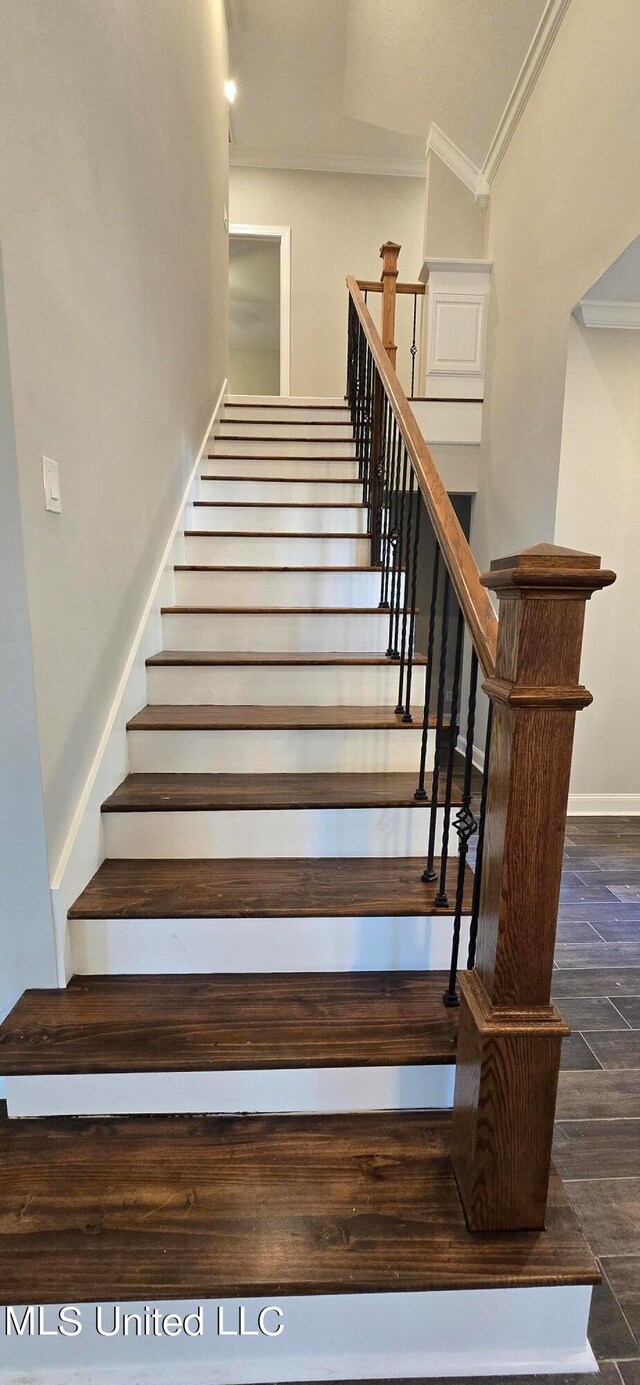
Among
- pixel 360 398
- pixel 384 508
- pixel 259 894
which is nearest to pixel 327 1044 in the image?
pixel 259 894

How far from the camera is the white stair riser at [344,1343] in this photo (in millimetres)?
1016

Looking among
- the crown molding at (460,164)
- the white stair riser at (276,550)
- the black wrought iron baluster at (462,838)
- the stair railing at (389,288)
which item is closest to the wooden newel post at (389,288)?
the stair railing at (389,288)

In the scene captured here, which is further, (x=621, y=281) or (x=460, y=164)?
(x=460, y=164)

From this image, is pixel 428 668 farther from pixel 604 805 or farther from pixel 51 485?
pixel 604 805

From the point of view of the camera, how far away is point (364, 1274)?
1.02 m

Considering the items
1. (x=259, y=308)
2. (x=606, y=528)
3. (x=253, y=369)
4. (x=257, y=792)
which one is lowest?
(x=257, y=792)

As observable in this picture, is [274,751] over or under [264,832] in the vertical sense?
over

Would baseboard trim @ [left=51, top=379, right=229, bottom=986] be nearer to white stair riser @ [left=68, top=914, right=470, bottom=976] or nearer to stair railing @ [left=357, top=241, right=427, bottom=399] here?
white stair riser @ [left=68, top=914, right=470, bottom=976]

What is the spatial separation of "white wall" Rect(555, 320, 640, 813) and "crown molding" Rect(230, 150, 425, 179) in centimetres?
450

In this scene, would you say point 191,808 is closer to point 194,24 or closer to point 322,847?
point 322,847

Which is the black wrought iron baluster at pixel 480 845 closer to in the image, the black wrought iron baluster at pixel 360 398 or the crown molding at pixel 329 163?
the black wrought iron baluster at pixel 360 398

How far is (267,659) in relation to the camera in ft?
7.01

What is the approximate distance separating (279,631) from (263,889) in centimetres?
106

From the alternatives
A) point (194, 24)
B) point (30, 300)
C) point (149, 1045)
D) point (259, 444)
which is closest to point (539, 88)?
point (194, 24)
